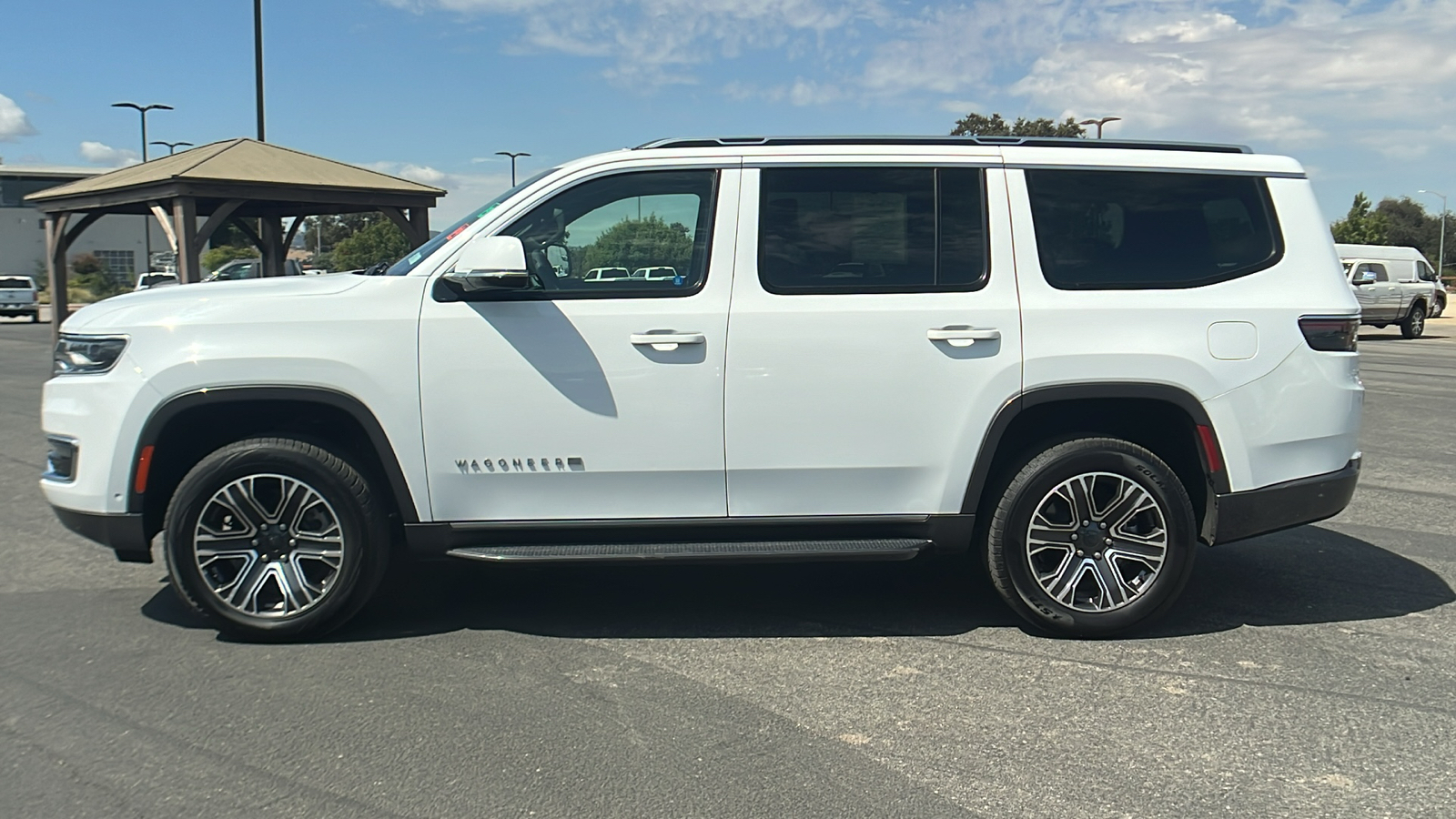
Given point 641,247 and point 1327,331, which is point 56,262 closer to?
point 641,247

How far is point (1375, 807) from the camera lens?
3.31m

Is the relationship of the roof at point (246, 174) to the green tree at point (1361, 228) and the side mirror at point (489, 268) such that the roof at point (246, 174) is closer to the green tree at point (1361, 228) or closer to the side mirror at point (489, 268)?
the side mirror at point (489, 268)

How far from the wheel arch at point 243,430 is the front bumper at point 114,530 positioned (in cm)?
4

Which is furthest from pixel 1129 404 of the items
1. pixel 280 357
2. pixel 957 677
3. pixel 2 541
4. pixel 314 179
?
pixel 314 179

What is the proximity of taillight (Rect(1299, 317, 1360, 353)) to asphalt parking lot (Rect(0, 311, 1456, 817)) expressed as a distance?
1.24 metres

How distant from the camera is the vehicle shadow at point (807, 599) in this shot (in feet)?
16.4

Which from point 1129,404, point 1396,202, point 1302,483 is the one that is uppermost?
point 1396,202

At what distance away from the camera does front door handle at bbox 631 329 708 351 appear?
180 inches

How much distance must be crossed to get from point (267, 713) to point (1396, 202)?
108 m

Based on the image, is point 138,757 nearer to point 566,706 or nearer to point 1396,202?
point 566,706

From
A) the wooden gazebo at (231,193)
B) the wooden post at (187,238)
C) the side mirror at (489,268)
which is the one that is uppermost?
the wooden gazebo at (231,193)

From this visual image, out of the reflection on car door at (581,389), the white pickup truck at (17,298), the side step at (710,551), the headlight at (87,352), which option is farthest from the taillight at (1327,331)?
the white pickup truck at (17,298)

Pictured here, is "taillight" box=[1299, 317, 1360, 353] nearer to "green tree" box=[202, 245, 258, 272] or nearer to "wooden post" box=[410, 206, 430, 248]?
"wooden post" box=[410, 206, 430, 248]

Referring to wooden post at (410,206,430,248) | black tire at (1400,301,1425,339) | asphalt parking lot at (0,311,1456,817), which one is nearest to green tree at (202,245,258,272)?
wooden post at (410,206,430,248)
